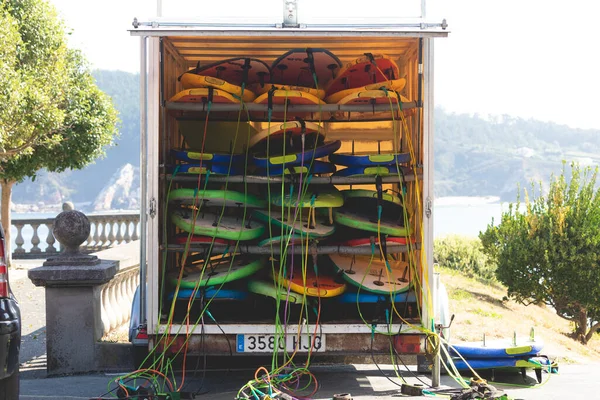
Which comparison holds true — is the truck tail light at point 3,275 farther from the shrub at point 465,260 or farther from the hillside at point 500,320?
the shrub at point 465,260

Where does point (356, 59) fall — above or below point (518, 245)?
above

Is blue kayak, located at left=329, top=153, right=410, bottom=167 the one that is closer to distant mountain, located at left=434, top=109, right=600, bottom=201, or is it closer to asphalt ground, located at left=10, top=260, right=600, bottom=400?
asphalt ground, located at left=10, top=260, right=600, bottom=400

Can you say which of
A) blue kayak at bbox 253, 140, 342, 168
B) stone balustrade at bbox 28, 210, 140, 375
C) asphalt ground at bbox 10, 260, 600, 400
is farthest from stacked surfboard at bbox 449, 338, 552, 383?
stone balustrade at bbox 28, 210, 140, 375

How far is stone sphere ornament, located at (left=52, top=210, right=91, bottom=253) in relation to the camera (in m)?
7.68

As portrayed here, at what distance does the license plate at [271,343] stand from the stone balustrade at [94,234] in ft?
62.8

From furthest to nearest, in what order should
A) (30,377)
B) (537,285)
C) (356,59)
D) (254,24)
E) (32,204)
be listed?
(32,204)
(537,285)
(30,377)
(356,59)
(254,24)

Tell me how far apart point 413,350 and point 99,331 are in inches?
123

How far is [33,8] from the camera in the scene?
788 inches

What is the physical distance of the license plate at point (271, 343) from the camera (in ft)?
19.6

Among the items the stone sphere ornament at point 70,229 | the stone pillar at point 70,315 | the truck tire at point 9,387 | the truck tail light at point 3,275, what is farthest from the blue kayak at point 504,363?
the truck tail light at point 3,275

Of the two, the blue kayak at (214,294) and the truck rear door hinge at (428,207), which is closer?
the truck rear door hinge at (428,207)

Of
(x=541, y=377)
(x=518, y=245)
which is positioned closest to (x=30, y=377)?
(x=541, y=377)

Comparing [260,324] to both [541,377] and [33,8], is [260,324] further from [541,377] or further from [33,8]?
[33,8]

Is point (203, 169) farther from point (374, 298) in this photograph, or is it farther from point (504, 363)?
point (504, 363)
